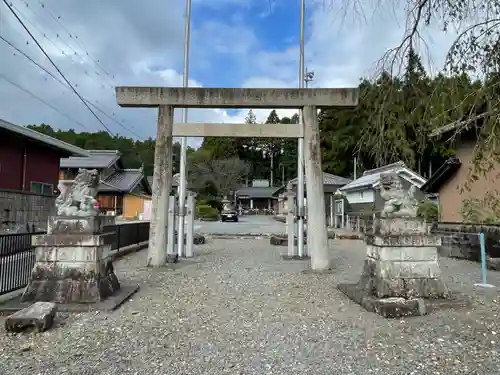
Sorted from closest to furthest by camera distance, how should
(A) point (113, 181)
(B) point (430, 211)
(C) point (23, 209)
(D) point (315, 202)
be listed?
(D) point (315, 202)
(C) point (23, 209)
(B) point (430, 211)
(A) point (113, 181)

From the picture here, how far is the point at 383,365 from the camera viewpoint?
3.59 metres

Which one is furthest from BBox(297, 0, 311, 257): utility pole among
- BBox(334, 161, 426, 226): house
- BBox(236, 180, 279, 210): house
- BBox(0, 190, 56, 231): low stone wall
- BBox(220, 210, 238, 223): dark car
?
BBox(236, 180, 279, 210): house

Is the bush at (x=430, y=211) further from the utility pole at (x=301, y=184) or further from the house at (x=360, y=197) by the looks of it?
the utility pole at (x=301, y=184)

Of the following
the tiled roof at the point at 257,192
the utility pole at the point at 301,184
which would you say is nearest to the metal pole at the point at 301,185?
the utility pole at the point at 301,184

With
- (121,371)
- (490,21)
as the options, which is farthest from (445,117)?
(121,371)

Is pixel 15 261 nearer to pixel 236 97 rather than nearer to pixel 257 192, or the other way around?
pixel 236 97

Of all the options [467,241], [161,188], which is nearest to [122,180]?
[161,188]

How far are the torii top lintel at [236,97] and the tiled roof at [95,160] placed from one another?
870 inches

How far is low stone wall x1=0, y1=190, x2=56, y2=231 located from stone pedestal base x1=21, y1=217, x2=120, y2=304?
8532mm

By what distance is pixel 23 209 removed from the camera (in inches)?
563

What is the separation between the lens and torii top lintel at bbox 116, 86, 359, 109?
9180 mm

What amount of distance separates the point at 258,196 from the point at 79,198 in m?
56.0

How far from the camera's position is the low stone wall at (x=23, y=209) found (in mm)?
13156

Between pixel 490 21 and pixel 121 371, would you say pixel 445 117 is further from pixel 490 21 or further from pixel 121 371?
pixel 121 371
